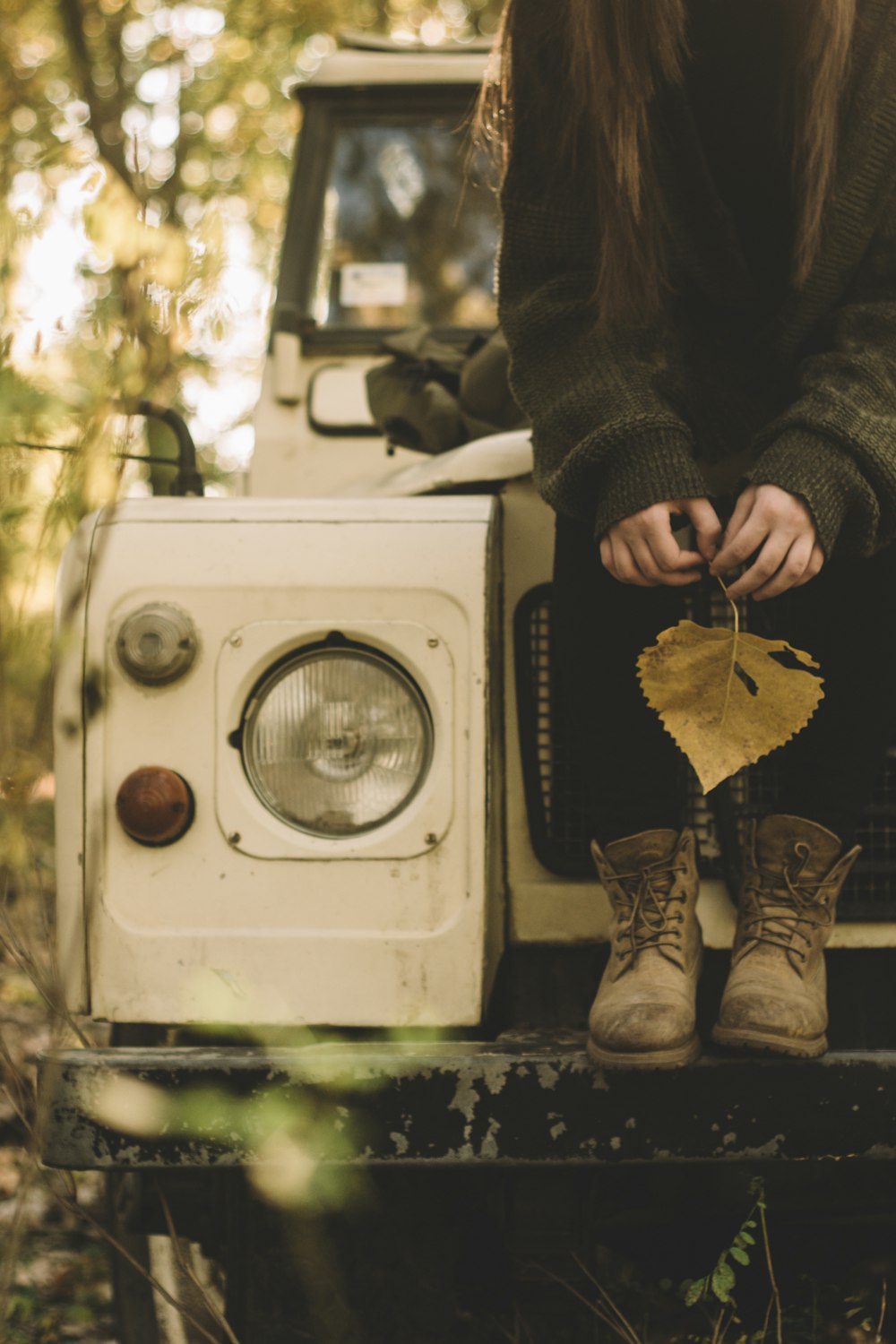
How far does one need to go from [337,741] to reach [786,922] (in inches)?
22.1

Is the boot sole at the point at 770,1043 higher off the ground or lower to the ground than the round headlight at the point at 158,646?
lower

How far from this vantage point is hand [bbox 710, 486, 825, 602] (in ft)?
4.69

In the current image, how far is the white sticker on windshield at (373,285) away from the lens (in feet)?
9.87

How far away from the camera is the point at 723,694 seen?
1437 mm

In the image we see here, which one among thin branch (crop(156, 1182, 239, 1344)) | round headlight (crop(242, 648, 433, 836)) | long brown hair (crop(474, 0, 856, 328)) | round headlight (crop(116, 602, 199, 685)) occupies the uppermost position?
long brown hair (crop(474, 0, 856, 328))

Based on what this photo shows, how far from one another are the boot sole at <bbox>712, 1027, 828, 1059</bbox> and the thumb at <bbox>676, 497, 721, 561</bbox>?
516 millimetres

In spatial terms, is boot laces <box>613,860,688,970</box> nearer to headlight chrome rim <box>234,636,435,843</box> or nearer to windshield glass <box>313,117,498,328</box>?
headlight chrome rim <box>234,636,435,843</box>

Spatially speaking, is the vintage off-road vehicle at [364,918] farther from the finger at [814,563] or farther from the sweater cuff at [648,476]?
the finger at [814,563]

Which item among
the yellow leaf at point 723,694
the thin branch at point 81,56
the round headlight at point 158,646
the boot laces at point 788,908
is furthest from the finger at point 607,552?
the thin branch at point 81,56

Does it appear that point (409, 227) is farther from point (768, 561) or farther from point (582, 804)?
point (768, 561)

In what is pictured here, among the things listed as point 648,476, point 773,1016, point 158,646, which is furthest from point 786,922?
→ point 158,646

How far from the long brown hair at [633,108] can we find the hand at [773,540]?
343 millimetres

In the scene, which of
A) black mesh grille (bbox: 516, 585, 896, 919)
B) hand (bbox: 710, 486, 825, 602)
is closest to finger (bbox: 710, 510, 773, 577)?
hand (bbox: 710, 486, 825, 602)

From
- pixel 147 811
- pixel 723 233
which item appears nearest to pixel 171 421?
pixel 147 811
